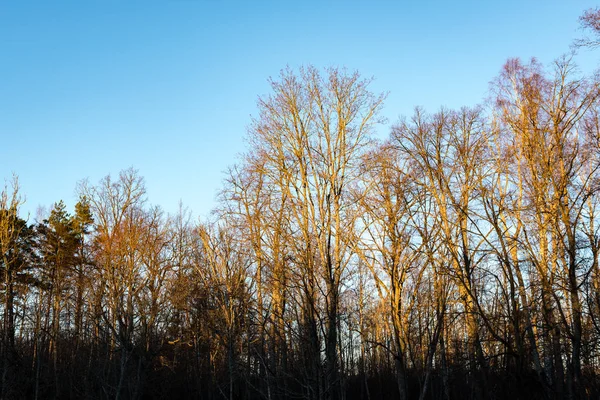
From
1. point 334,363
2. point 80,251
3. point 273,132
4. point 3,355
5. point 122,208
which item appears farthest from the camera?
point 80,251

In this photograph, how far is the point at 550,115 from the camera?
15.0 m

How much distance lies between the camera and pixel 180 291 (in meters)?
22.8

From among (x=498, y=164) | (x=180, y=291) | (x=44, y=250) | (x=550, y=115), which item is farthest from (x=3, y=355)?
(x=550, y=115)

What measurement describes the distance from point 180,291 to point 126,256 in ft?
9.02

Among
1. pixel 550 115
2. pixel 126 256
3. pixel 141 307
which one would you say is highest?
pixel 550 115

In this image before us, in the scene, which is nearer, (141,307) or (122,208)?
(141,307)

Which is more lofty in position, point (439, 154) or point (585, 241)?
point (439, 154)

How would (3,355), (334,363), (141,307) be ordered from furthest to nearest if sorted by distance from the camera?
1. (141,307)
2. (3,355)
3. (334,363)

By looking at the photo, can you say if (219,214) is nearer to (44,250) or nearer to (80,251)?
(80,251)

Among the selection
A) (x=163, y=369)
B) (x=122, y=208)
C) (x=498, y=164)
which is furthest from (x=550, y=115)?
(x=163, y=369)

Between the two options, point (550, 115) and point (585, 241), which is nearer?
point (585, 241)

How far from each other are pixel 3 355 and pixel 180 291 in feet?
22.9

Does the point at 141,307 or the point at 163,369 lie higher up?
the point at 141,307

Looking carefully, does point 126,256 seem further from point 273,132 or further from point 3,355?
point 273,132
